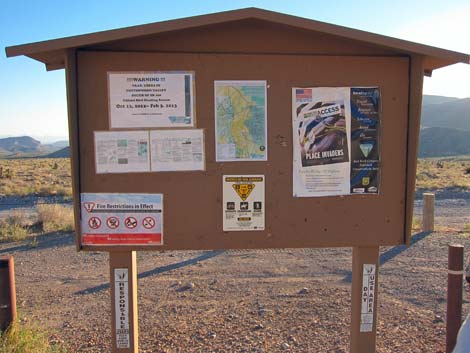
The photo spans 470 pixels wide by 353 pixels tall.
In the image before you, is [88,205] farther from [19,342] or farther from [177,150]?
[19,342]

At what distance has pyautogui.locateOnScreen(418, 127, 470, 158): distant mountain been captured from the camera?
293 ft

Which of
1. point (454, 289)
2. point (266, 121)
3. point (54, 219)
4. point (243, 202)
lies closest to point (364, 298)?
point (454, 289)

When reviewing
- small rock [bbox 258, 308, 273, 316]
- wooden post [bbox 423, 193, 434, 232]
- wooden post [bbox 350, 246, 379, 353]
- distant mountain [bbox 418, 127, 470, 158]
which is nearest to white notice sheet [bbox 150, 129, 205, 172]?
wooden post [bbox 350, 246, 379, 353]

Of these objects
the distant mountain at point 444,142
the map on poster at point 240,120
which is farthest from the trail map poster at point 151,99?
the distant mountain at point 444,142

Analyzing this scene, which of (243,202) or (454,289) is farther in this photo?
(454,289)

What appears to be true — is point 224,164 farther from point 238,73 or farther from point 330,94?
point 330,94

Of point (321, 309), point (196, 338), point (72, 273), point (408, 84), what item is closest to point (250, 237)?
point (408, 84)

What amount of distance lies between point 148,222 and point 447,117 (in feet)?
545

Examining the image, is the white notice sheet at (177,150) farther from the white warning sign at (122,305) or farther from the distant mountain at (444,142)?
the distant mountain at (444,142)

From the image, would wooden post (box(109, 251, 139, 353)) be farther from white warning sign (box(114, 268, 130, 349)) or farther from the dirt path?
the dirt path

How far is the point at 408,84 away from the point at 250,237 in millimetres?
1445

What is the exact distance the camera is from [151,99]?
2.68m

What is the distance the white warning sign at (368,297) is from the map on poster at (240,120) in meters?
1.12

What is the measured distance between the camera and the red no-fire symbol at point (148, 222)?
2.76 metres
